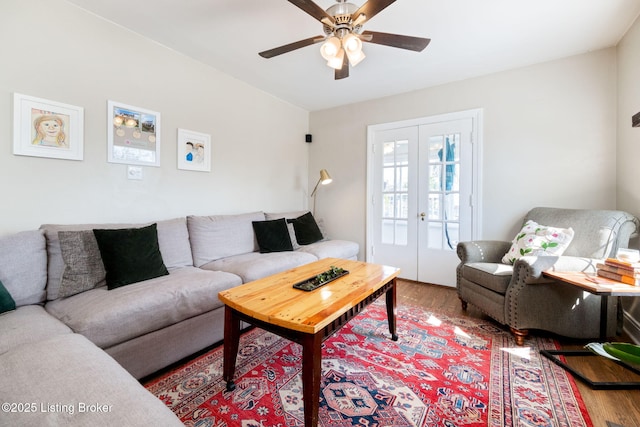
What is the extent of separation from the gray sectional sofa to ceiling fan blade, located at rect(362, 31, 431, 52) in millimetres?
1939

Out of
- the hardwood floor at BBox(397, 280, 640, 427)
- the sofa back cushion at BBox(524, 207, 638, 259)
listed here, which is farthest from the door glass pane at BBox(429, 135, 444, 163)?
the hardwood floor at BBox(397, 280, 640, 427)

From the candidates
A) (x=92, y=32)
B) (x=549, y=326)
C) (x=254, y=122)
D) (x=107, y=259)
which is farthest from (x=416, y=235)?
(x=92, y=32)

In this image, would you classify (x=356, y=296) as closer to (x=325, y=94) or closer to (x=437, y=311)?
(x=437, y=311)

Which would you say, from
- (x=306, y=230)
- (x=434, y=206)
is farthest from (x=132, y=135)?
(x=434, y=206)

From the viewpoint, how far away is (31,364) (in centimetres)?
96

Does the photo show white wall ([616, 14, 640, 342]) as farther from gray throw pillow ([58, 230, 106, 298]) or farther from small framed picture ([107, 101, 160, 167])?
small framed picture ([107, 101, 160, 167])

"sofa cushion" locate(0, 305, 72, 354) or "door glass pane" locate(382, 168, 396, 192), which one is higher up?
"door glass pane" locate(382, 168, 396, 192)

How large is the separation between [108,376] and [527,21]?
11.2 feet

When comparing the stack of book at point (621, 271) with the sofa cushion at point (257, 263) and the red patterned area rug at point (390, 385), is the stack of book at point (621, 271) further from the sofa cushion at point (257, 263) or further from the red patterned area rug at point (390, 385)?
the sofa cushion at point (257, 263)

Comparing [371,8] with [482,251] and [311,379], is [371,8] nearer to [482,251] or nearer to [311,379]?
[311,379]

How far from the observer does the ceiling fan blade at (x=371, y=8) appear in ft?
4.95

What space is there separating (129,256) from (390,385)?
6.23ft

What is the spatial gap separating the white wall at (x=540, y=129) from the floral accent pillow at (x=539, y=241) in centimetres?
58

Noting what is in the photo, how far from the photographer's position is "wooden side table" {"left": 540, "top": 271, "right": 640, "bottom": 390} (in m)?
1.53
